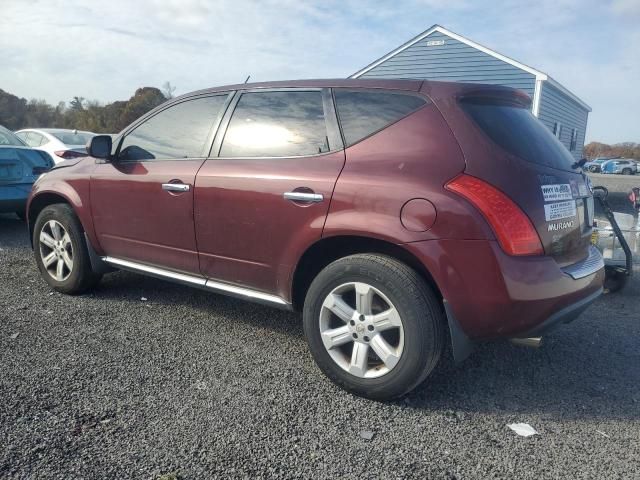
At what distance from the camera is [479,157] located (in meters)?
2.53

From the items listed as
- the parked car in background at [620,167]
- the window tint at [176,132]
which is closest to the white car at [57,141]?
the window tint at [176,132]

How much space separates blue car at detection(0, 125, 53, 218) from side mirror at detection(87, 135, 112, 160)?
3463mm

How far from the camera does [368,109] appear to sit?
2932 millimetres

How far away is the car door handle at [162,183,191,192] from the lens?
3415 millimetres

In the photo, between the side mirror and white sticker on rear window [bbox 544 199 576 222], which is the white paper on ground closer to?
white sticker on rear window [bbox 544 199 576 222]

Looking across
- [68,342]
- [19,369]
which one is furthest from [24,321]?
[19,369]

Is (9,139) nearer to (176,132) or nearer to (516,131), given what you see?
(176,132)

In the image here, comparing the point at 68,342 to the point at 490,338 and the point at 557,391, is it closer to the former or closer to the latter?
the point at 490,338

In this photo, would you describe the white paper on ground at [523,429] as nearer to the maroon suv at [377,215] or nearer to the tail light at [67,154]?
the maroon suv at [377,215]

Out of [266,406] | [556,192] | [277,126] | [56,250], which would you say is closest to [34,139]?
[56,250]

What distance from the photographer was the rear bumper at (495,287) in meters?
2.42

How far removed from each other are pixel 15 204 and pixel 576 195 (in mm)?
6543

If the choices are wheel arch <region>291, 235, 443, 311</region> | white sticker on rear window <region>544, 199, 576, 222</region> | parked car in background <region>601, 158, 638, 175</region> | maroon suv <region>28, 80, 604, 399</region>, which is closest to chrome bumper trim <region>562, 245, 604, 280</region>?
maroon suv <region>28, 80, 604, 399</region>

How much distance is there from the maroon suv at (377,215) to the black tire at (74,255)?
78cm
